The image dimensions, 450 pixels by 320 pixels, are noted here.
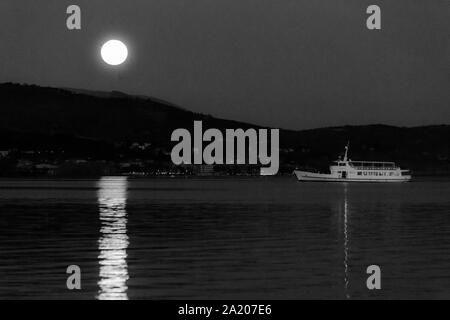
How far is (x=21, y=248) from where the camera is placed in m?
36.0

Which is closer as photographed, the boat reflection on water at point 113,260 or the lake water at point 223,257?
the boat reflection on water at point 113,260

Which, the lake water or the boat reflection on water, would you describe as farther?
the lake water

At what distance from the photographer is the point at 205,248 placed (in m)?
36.9

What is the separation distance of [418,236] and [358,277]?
53.1 feet

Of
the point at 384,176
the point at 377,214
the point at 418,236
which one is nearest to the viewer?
the point at 418,236

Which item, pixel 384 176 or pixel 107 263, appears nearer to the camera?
pixel 107 263

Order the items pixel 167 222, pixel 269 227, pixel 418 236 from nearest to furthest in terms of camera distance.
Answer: pixel 418 236 → pixel 269 227 → pixel 167 222

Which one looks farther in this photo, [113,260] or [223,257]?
[223,257]

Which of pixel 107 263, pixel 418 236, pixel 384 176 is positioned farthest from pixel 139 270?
pixel 384 176

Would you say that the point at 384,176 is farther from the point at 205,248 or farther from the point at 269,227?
the point at 205,248

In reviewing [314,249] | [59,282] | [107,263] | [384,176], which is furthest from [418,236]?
[384,176]
